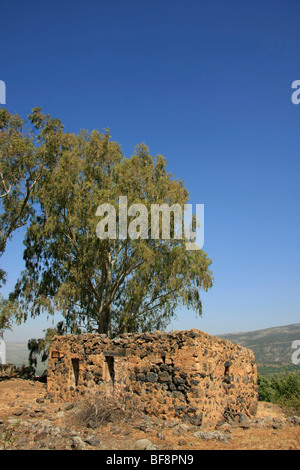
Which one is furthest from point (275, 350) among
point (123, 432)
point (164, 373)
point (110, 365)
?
point (123, 432)

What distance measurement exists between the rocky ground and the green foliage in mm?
3771

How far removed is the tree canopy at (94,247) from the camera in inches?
703

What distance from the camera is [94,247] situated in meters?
17.5

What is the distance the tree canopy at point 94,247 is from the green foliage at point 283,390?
484cm

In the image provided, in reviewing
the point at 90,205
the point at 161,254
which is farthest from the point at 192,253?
the point at 90,205

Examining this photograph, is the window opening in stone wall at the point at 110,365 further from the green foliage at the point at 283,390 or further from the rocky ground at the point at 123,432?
the green foliage at the point at 283,390

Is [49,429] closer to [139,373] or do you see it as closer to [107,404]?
[107,404]

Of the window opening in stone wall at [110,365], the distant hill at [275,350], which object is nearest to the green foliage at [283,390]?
the window opening in stone wall at [110,365]

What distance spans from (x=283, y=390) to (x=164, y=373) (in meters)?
8.89

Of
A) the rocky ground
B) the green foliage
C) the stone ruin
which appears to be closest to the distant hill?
the green foliage

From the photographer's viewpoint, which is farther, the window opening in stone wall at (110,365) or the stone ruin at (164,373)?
the window opening in stone wall at (110,365)

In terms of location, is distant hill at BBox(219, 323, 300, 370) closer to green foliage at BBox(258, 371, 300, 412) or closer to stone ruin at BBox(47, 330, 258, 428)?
green foliage at BBox(258, 371, 300, 412)

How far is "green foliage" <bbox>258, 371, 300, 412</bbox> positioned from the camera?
13664 mm

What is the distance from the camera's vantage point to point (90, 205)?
58.9ft
